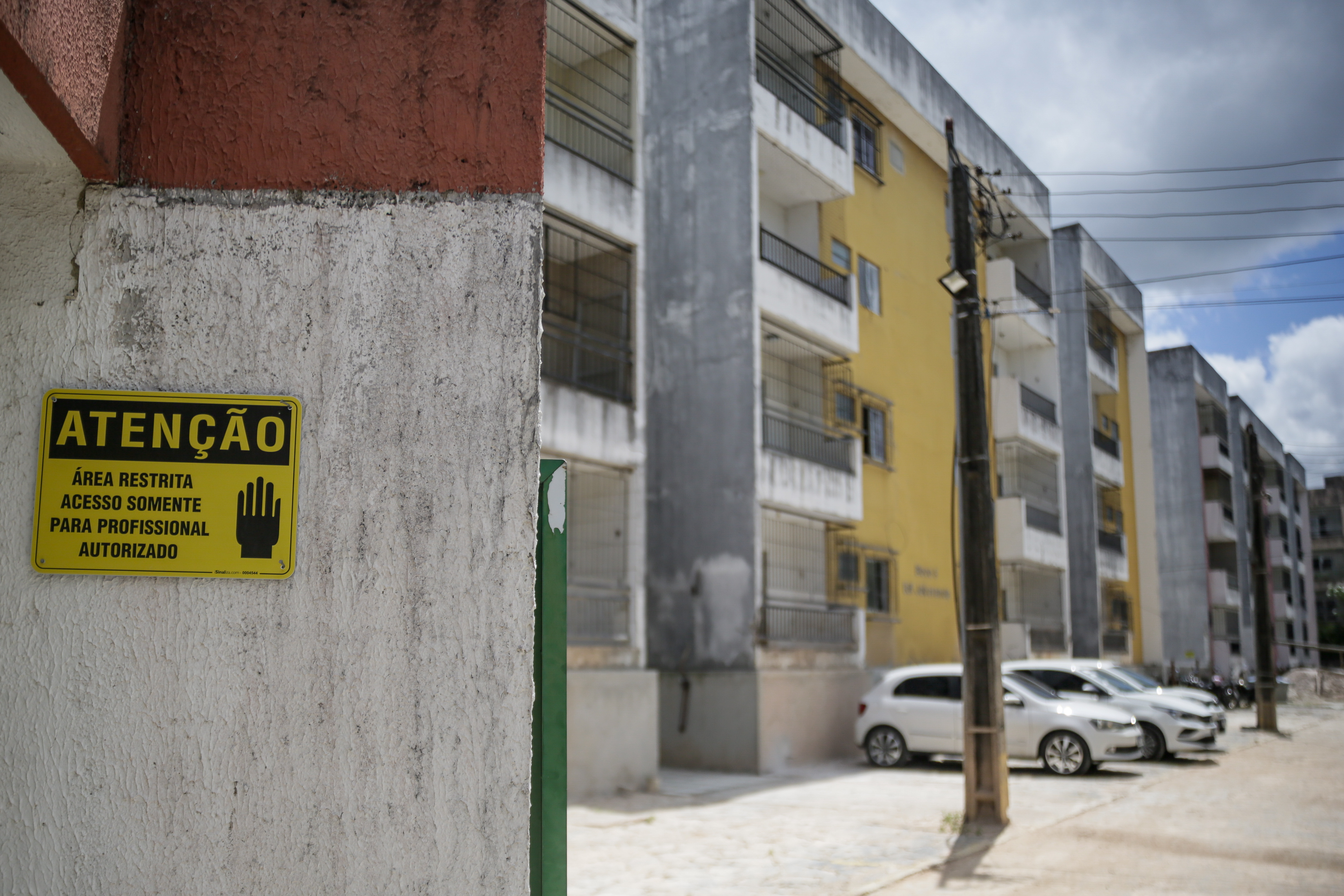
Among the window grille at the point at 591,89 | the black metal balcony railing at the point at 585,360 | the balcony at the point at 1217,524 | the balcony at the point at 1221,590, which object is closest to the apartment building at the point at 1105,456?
the balcony at the point at 1217,524

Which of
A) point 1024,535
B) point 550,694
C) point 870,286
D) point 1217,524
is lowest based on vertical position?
point 550,694

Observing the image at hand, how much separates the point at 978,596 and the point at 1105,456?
26589 millimetres

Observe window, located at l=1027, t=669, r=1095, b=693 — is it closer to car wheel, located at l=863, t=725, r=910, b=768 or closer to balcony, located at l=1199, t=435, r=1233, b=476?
car wheel, located at l=863, t=725, r=910, b=768

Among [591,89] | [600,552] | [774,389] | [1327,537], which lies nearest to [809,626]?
[774,389]

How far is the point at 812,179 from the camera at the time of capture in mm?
20172

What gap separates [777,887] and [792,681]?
937 cm

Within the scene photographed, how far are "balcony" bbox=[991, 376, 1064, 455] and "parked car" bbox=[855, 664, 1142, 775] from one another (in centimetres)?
1202

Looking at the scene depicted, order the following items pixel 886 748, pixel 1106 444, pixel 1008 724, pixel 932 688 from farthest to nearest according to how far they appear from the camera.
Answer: pixel 1106 444 < pixel 886 748 < pixel 932 688 < pixel 1008 724

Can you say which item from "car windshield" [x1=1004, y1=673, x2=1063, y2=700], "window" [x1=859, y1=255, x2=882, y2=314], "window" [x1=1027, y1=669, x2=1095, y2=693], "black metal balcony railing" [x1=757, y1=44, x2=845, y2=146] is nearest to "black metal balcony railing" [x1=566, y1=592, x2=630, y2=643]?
"car windshield" [x1=1004, y1=673, x2=1063, y2=700]

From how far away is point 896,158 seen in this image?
24594 millimetres

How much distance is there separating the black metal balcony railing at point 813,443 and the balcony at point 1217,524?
2992 centimetres

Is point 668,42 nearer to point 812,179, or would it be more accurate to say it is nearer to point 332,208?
point 812,179

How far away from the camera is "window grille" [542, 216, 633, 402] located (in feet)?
49.8

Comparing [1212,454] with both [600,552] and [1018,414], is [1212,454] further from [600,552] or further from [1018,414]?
[600,552]
